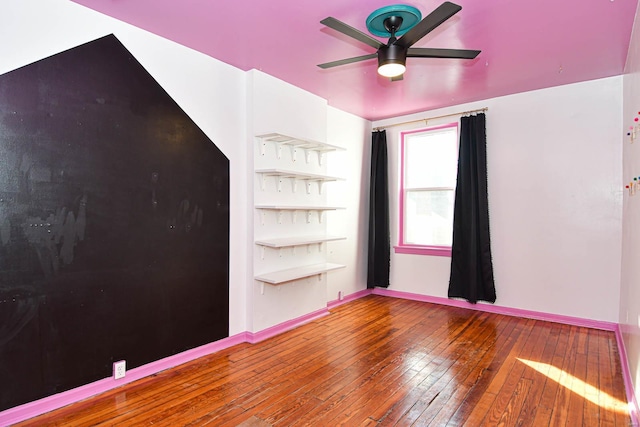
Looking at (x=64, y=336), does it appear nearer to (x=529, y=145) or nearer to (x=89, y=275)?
(x=89, y=275)

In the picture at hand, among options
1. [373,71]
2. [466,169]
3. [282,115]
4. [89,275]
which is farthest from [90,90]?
[466,169]

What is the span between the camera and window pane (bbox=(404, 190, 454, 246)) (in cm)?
500

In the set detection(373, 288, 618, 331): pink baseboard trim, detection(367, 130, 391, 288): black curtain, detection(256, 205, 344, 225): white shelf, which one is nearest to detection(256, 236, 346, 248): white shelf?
detection(256, 205, 344, 225): white shelf

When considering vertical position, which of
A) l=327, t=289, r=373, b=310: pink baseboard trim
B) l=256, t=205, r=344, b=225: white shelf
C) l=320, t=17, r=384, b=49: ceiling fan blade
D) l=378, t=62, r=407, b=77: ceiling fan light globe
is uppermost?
l=320, t=17, r=384, b=49: ceiling fan blade

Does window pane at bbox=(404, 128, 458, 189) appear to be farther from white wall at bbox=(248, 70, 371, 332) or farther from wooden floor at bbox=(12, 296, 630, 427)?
wooden floor at bbox=(12, 296, 630, 427)

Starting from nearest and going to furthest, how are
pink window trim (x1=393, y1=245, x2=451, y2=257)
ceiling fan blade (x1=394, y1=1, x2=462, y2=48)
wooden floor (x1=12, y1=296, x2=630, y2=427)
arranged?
ceiling fan blade (x1=394, y1=1, x2=462, y2=48) → wooden floor (x1=12, y1=296, x2=630, y2=427) → pink window trim (x1=393, y1=245, x2=451, y2=257)

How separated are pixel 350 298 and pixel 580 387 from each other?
115 inches

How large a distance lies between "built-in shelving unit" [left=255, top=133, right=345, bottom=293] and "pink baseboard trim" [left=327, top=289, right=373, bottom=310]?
623mm

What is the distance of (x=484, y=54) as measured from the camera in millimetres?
3217

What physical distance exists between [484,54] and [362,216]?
2782 mm

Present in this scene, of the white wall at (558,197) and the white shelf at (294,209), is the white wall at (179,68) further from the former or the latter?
the white wall at (558,197)

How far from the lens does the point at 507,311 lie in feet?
14.6

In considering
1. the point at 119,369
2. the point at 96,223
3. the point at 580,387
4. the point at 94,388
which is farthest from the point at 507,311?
the point at 96,223

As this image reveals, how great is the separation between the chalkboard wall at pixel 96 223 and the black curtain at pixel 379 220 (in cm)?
270
